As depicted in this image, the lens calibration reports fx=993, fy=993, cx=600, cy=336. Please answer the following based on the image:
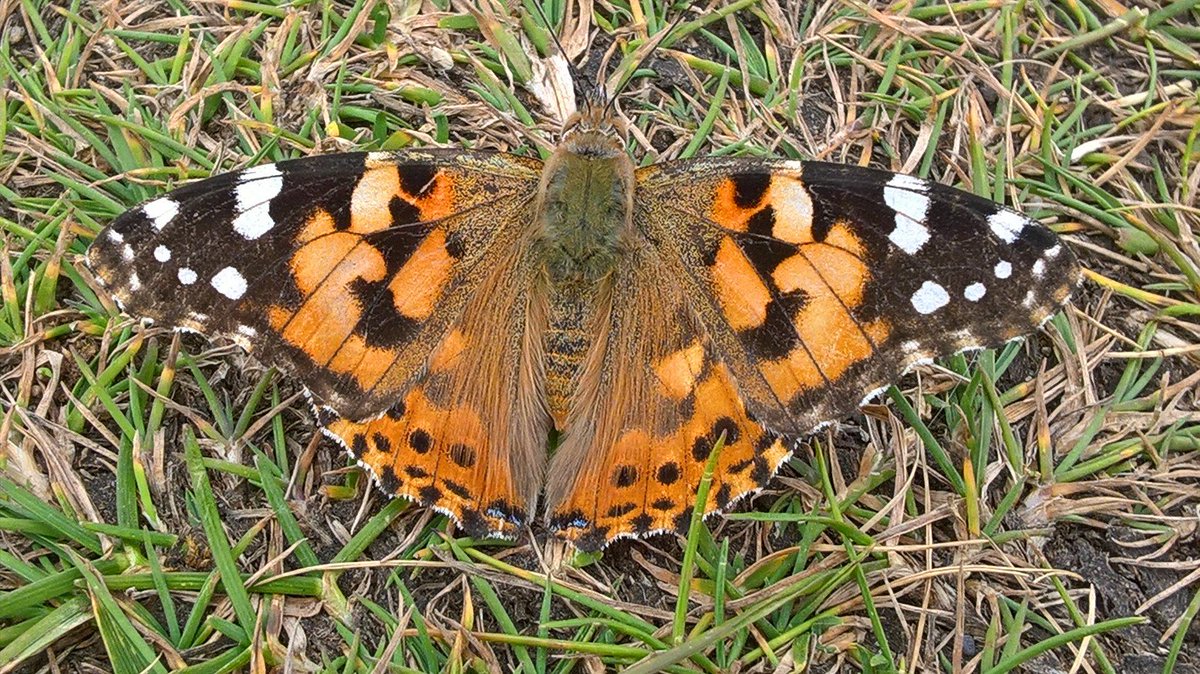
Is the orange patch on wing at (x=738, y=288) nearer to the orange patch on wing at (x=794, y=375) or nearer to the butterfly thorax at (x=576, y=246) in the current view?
the orange patch on wing at (x=794, y=375)

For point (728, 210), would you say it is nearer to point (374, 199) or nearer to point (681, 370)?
point (681, 370)

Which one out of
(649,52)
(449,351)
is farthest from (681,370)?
(649,52)

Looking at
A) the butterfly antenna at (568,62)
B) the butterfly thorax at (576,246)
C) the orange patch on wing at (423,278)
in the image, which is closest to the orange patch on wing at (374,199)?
the orange patch on wing at (423,278)

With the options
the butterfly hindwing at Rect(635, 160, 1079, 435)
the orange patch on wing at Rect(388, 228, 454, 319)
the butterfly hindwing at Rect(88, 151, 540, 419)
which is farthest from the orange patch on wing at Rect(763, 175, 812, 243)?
the butterfly hindwing at Rect(88, 151, 540, 419)

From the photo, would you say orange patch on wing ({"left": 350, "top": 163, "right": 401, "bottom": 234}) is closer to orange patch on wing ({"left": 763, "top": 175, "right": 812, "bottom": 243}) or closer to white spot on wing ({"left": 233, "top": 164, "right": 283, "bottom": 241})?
white spot on wing ({"left": 233, "top": 164, "right": 283, "bottom": 241})

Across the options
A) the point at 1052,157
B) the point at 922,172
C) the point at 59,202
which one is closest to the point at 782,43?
the point at 922,172

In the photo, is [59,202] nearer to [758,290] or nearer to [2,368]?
[2,368]
